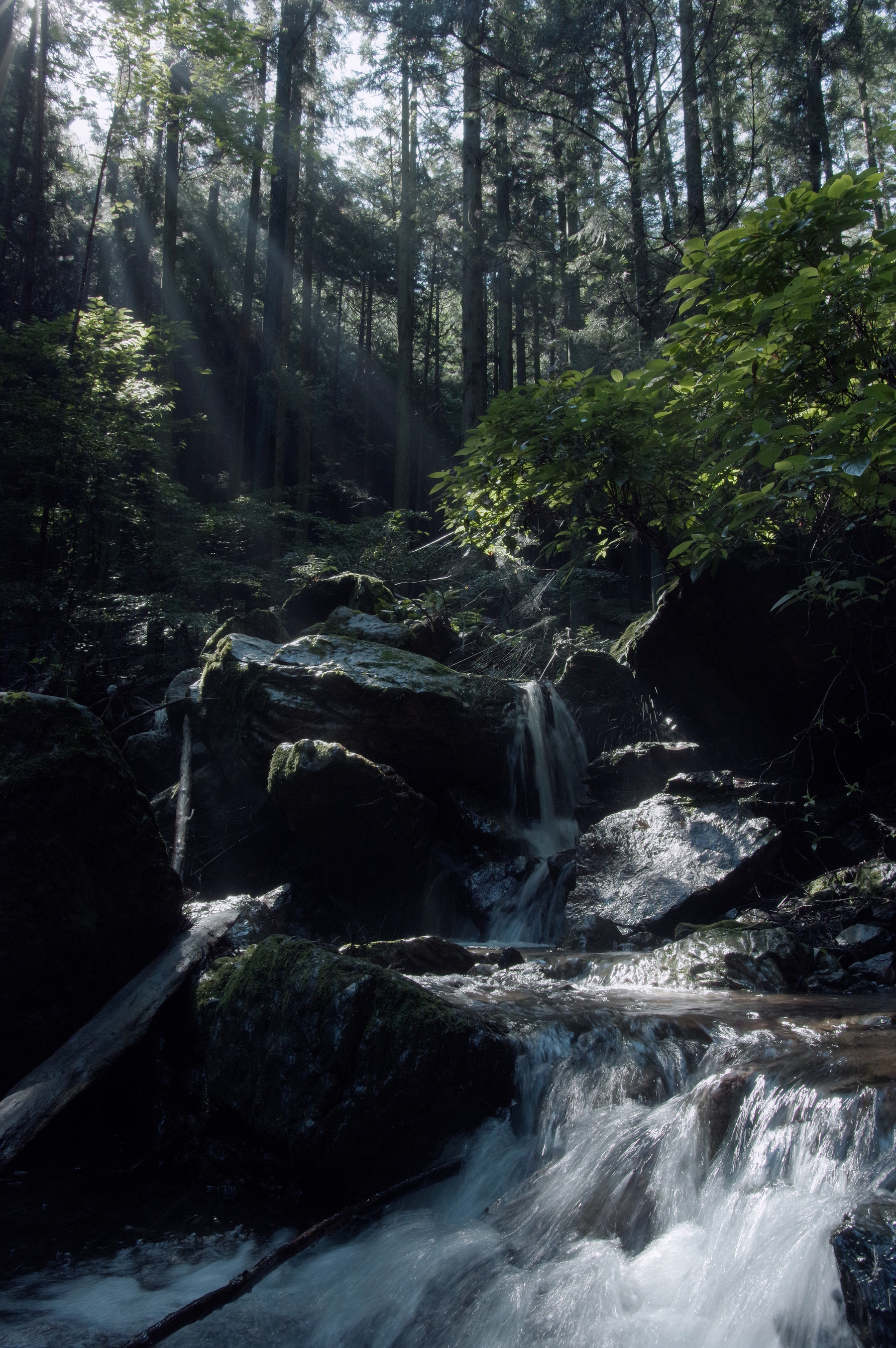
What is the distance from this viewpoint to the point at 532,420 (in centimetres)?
595

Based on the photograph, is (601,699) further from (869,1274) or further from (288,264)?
(288,264)

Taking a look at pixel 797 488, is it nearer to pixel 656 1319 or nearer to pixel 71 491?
pixel 656 1319

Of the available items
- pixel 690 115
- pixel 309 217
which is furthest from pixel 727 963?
pixel 309 217

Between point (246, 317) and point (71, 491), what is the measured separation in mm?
14706

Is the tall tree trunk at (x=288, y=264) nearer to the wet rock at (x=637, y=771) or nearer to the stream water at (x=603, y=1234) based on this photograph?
the wet rock at (x=637, y=771)

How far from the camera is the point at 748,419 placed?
4.07 m

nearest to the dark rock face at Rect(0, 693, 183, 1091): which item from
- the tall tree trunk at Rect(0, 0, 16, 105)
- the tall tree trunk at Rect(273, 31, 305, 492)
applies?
the tall tree trunk at Rect(0, 0, 16, 105)

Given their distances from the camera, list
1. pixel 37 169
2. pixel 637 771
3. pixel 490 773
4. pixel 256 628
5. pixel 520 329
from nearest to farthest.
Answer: pixel 637 771, pixel 490 773, pixel 256 628, pixel 37 169, pixel 520 329

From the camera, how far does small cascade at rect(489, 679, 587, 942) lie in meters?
8.16

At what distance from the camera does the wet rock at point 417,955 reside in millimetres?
5844

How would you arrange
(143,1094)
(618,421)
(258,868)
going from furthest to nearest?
(258,868) → (618,421) → (143,1094)

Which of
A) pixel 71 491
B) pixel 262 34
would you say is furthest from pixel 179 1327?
pixel 262 34

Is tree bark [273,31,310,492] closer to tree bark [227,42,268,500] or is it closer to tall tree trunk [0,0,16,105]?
tree bark [227,42,268,500]

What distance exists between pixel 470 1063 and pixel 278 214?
20.9 meters
